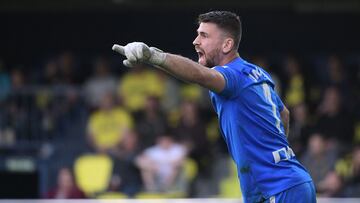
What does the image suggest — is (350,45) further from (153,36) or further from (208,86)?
(208,86)

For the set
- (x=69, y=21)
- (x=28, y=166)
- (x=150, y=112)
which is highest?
(x=69, y=21)

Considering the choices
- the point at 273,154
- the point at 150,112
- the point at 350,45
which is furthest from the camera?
the point at 350,45

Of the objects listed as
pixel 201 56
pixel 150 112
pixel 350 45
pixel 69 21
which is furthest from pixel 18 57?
pixel 201 56

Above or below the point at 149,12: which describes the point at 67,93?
below

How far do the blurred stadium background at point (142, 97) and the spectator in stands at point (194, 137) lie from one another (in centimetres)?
2

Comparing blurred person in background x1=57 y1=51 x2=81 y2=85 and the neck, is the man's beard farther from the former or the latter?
blurred person in background x1=57 y1=51 x2=81 y2=85

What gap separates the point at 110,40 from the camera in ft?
52.3

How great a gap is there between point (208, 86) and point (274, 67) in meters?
8.84

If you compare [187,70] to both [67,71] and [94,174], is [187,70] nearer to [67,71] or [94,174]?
[94,174]

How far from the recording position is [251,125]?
5.40 meters

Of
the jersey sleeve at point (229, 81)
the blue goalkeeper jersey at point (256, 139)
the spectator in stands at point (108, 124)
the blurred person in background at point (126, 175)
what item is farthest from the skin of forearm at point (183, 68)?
the spectator in stands at point (108, 124)

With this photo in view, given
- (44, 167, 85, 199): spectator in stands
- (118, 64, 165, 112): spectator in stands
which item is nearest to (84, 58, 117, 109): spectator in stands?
(118, 64, 165, 112): spectator in stands

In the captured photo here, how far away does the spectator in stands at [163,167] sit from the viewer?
12.0 metres

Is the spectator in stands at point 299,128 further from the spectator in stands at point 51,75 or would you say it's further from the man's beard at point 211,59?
the man's beard at point 211,59
